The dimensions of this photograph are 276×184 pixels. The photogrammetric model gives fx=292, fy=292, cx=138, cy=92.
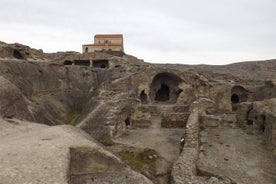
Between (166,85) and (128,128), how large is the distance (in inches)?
626

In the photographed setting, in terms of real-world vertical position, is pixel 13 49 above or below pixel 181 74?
above

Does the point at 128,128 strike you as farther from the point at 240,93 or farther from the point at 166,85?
the point at 240,93

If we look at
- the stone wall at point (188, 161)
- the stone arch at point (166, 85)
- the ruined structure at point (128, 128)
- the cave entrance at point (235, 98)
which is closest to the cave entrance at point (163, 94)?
the stone arch at point (166, 85)

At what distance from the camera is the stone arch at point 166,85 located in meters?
36.0

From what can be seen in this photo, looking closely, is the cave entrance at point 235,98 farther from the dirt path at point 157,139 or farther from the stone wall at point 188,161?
the stone wall at point 188,161

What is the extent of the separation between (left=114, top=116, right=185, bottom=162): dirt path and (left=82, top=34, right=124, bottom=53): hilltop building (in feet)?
122

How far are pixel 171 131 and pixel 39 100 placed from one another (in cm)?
1247

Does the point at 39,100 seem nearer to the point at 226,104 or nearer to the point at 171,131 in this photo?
the point at 171,131

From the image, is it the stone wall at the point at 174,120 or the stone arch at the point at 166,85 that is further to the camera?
the stone arch at the point at 166,85

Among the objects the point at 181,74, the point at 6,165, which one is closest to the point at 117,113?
the point at 6,165

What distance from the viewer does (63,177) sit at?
8.75 meters

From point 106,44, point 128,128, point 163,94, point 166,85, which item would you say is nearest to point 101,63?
point 163,94

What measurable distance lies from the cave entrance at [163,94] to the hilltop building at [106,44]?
21.8 metres

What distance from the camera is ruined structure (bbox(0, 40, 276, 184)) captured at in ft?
36.4
